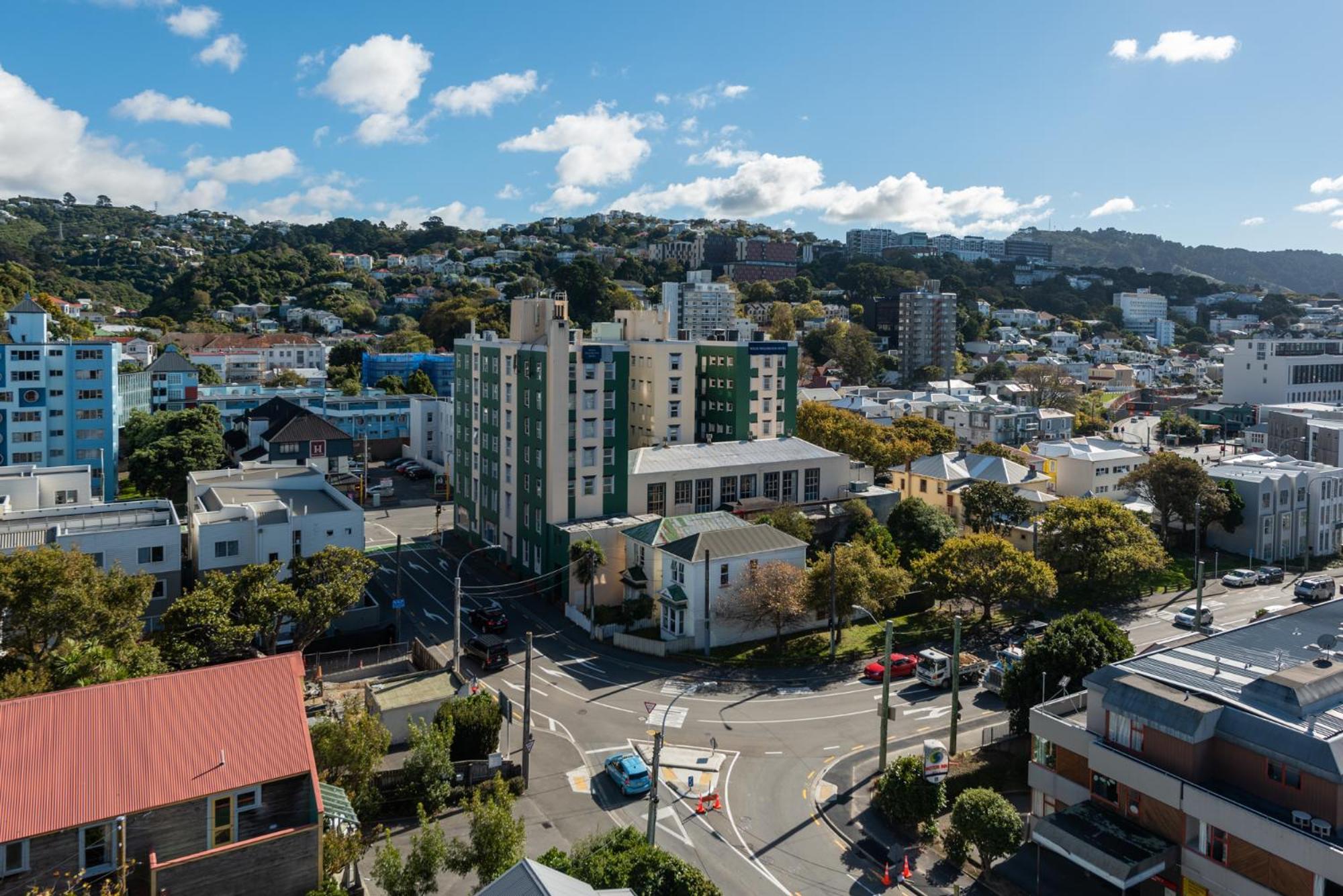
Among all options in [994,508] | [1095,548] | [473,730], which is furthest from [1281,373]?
[473,730]

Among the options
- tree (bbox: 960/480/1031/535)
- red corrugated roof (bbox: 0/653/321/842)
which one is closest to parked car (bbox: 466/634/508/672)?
red corrugated roof (bbox: 0/653/321/842)

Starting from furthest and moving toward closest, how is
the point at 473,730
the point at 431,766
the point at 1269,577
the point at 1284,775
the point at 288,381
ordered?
the point at 288,381 → the point at 1269,577 → the point at 473,730 → the point at 431,766 → the point at 1284,775

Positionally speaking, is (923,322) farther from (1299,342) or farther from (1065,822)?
(1065,822)

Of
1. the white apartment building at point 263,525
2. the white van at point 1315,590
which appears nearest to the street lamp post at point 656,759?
the white apartment building at point 263,525

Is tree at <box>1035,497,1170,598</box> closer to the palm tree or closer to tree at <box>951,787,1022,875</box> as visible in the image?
the palm tree

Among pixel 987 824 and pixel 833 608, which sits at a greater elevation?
pixel 833 608

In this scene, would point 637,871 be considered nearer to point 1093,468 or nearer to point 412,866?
point 412,866
